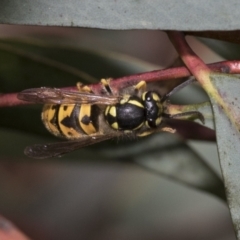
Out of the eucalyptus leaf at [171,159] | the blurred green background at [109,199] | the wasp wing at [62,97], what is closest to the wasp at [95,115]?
the wasp wing at [62,97]

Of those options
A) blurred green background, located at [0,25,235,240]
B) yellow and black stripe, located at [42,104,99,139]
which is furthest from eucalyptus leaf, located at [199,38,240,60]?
blurred green background, located at [0,25,235,240]

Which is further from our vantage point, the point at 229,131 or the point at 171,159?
the point at 171,159

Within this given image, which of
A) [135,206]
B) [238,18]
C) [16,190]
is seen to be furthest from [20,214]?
[238,18]

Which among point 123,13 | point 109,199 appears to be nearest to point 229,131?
point 123,13

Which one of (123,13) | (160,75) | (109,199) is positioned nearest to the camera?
(123,13)

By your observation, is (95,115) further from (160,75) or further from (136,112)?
(160,75)

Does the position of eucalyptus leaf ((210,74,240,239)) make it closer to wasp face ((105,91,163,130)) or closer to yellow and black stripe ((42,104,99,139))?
wasp face ((105,91,163,130))

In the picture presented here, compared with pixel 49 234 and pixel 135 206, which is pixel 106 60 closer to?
pixel 135 206
